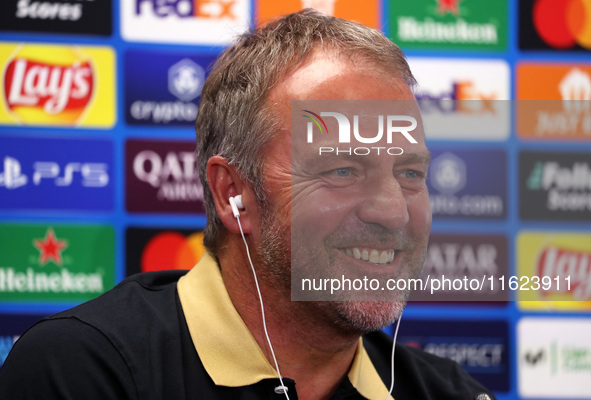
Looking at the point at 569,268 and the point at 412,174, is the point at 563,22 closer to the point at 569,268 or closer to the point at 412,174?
the point at 569,268

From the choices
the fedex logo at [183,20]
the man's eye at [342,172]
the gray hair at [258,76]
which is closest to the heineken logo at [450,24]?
the fedex logo at [183,20]

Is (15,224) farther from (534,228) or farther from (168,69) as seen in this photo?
(534,228)

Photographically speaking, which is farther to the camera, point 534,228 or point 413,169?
point 534,228

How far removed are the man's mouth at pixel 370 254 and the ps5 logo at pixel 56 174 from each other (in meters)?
0.90

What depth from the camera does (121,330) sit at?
0.92 m

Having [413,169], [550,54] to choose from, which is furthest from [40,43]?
[550,54]

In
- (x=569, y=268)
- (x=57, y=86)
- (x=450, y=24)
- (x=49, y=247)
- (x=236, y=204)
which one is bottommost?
(x=569, y=268)

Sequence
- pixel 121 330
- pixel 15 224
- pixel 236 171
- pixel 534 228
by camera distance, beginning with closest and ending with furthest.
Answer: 1. pixel 121 330
2. pixel 236 171
3. pixel 15 224
4. pixel 534 228

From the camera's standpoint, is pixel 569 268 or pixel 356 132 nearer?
pixel 356 132

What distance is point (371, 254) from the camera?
3.02ft

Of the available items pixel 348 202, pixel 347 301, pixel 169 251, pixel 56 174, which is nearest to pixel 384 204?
pixel 348 202

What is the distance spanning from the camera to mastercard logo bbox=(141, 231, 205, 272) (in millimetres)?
1660

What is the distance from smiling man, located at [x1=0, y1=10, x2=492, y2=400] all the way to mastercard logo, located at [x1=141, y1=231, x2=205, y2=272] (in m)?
0.55

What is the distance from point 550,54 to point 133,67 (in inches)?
43.2
